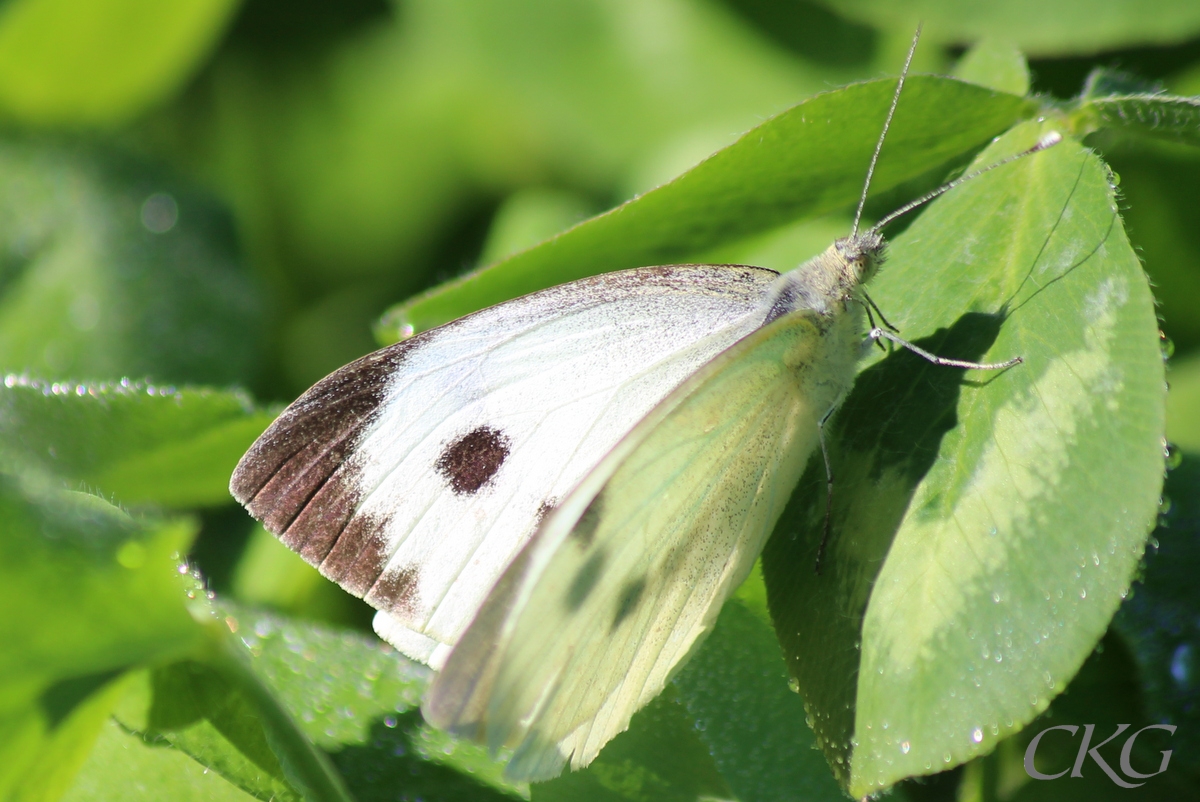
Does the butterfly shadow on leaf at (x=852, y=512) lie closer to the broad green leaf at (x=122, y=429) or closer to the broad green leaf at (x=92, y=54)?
the broad green leaf at (x=122, y=429)

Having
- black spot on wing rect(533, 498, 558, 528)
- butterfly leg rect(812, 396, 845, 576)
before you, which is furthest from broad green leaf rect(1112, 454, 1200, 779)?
black spot on wing rect(533, 498, 558, 528)

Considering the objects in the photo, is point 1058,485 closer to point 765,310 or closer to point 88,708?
point 765,310

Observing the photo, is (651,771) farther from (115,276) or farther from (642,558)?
(115,276)

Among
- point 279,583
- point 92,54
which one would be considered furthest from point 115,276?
point 279,583

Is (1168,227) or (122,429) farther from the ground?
(1168,227)

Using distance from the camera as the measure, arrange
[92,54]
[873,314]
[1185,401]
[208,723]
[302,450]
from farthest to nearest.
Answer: [92,54], [1185,401], [873,314], [302,450], [208,723]

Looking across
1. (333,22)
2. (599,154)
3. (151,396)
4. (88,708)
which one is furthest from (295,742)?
(333,22)

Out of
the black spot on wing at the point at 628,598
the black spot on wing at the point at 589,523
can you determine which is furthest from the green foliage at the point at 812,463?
the black spot on wing at the point at 589,523

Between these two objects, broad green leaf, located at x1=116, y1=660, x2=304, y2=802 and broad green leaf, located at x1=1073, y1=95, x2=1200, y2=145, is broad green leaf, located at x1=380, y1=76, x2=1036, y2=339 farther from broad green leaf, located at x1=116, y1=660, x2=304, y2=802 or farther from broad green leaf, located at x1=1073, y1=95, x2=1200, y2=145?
broad green leaf, located at x1=116, y1=660, x2=304, y2=802
